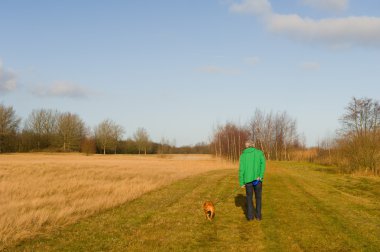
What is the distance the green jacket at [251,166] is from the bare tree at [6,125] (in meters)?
83.1

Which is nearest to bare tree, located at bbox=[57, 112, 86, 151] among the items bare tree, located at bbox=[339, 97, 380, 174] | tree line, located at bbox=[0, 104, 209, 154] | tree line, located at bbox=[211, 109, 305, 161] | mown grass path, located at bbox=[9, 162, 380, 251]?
tree line, located at bbox=[0, 104, 209, 154]

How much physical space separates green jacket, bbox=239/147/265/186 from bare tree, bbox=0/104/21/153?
83.1m

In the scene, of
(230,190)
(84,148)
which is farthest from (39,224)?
(84,148)

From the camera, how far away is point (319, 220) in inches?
399

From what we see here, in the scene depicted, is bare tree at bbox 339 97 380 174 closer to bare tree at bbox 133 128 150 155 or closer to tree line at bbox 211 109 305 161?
tree line at bbox 211 109 305 161

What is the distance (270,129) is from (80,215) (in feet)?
200

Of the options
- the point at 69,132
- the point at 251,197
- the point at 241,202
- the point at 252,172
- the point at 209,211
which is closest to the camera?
the point at 252,172

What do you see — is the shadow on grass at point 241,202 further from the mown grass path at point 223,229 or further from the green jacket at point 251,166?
the green jacket at point 251,166

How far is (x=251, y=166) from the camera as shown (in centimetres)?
993

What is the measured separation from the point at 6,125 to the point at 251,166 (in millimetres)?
84816

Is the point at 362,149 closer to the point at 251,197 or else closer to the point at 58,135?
the point at 251,197

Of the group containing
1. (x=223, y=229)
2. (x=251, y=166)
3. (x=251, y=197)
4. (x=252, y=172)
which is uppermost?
(x=251, y=166)

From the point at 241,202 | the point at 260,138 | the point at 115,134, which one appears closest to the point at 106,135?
the point at 115,134

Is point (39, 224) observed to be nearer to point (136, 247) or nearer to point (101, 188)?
point (136, 247)
